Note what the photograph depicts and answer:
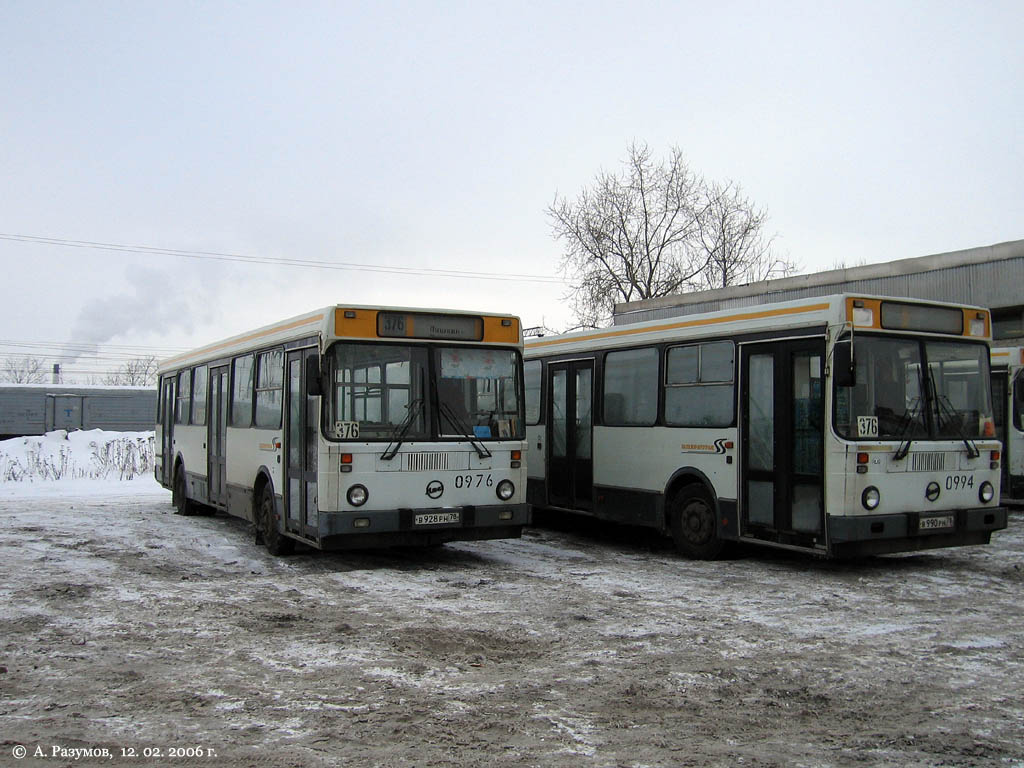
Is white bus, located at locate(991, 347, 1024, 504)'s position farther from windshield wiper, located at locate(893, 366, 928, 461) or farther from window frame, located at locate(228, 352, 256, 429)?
window frame, located at locate(228, 352, 256, 429)

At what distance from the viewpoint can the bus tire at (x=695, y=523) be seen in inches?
466

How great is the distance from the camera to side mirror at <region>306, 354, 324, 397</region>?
1049 centimetres

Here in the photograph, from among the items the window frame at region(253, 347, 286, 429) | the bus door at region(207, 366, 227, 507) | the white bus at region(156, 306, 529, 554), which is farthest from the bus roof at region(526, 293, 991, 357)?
the bus door at region(207, 366, 227, 507)

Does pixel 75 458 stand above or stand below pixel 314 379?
below

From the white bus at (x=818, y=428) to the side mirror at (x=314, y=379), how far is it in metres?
4.42

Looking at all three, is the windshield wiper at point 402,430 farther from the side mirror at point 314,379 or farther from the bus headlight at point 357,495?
the side mirror at point 314,379

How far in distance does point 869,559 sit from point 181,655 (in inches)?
323

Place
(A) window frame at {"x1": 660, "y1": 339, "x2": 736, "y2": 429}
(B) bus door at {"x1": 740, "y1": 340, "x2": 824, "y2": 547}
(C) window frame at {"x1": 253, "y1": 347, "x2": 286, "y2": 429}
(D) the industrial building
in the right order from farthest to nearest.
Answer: (D) the industrial building → (C) window frame at {"x1": 253, "y1": 347, "x2": 286, "y2": 429} → (A) window frame at {"x1": 660, "y1": 339, "x2": 736, "y2": 429} → (B) bus door at {"x1": 740, "y1": 340, "x2": 824, "y2": 547}

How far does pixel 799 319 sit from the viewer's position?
1070 cm

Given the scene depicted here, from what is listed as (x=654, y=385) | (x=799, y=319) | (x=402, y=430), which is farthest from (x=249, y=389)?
(x=799, y=319)

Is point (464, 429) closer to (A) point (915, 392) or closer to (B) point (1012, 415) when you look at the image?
(A) point (915, 392)

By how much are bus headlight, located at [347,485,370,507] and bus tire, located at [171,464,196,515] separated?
26.0 ft

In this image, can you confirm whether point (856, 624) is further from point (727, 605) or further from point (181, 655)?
point (181, 655)

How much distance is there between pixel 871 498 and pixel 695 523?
8.18ft
